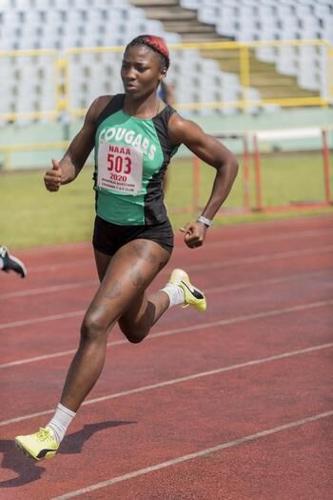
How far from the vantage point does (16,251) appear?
45.9 feet

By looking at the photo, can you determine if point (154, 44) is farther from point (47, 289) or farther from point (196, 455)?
point (47, 289)

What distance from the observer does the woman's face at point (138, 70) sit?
5801mm

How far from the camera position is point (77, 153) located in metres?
6.09

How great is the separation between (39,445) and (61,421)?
0.22m

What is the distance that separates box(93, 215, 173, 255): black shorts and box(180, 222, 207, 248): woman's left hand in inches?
5.8

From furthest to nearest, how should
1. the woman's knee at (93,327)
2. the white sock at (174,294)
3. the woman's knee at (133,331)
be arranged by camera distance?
the white sock at (174,294) < the woman's knee at (133,331) < the woman's knee at (93,327)

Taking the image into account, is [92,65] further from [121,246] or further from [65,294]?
[121,246]

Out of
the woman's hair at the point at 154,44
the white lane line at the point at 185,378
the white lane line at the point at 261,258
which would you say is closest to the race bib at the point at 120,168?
the woman's hair at the point at 154,44

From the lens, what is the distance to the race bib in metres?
5.80

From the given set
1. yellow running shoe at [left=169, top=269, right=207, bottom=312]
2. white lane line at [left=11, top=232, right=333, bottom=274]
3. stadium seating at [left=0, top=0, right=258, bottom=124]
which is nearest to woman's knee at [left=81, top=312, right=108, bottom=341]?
yellow running shoe at [left=169, top=269, right=207, bottom=312]

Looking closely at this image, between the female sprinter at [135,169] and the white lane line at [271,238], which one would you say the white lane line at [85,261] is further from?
the female sprinter at [135,169]

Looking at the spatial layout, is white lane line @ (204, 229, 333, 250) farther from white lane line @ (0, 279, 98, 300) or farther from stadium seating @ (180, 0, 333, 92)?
stadium seating @ (180, 0, 333, 92)

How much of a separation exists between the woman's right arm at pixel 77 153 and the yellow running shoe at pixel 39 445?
1274 mm

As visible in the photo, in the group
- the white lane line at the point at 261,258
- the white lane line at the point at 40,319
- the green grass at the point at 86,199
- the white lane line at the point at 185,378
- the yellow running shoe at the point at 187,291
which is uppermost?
the yellow running shoe at the point at 187,291
